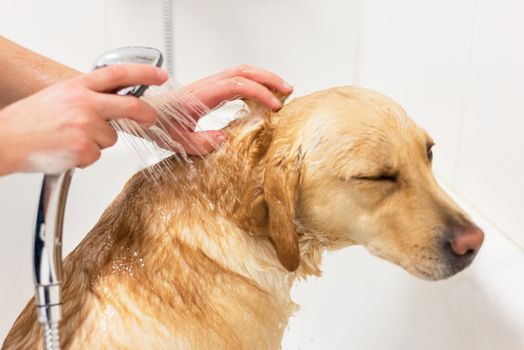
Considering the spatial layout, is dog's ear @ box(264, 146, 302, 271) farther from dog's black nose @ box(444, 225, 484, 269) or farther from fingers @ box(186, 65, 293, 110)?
dog's black nose @ box(444, 225, 484, 269)

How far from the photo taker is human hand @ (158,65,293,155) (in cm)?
98

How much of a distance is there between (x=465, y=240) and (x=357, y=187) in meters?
0.17

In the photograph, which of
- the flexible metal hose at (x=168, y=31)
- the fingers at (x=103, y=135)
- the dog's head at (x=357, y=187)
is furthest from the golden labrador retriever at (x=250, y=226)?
the flexible metal hose at (x=168, y=31)

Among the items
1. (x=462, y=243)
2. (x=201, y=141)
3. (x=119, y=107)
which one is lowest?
(x=462, y=243)

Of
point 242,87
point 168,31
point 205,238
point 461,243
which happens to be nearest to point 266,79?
point 242,87

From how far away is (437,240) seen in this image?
3.01 feet

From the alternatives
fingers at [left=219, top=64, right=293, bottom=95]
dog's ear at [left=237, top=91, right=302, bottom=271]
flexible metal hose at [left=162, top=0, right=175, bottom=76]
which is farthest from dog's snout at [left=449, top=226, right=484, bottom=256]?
flexible metal hose at [left=162, top=0, right=175, bottom=76]

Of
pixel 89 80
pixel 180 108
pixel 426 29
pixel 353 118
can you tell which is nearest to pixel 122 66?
pixel 89 80

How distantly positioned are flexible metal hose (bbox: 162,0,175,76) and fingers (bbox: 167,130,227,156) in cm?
100

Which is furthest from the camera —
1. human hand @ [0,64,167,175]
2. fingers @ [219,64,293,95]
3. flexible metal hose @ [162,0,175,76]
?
flexible metal hose @ [162,0,175,76]

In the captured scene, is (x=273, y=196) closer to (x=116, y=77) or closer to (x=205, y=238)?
(x=205, y=238)

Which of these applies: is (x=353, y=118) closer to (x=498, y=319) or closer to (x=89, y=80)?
(x=89, y=80)

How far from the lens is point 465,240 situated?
0.91m

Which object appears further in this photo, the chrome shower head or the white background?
the white background
